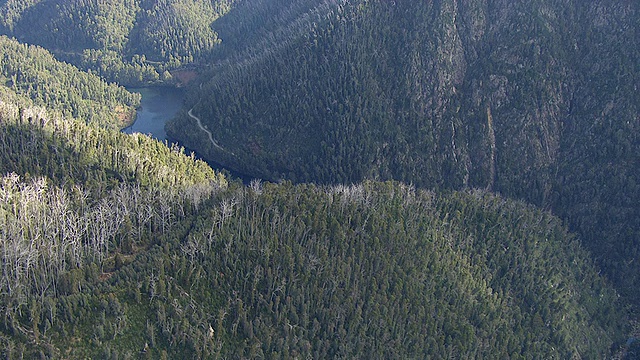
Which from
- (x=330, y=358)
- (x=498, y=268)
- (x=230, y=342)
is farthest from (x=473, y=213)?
(x=230, y=342)

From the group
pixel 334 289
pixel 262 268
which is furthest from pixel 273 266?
pixel 334 289

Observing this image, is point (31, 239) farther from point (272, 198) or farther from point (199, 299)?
point (272, 198)

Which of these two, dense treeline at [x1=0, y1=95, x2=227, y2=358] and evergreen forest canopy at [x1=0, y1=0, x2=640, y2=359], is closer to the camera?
dense treeline at [x1=0, y1=95, x2=227, y2=358]

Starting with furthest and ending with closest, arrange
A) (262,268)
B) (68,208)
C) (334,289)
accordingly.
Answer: (68,208)
(334,289)
(262,268)

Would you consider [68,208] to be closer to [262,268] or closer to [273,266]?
[262,268]

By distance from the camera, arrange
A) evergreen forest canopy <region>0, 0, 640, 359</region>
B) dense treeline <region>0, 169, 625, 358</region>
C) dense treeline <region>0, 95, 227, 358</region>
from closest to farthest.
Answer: dense treeline <region>0, 95, 227, 358</region> < dense treeline <region>0, 169, 625, 358</region> < evergreen forest canopy <region>0, 0, 640, 359</region>

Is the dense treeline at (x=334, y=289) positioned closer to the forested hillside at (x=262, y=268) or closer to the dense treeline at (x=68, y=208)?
the forested hillside at (x=262, y=268)

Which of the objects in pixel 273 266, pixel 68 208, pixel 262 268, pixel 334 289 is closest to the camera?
pixel 262 268

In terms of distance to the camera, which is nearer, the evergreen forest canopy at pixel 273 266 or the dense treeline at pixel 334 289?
the dense treeline at pixel 334 289

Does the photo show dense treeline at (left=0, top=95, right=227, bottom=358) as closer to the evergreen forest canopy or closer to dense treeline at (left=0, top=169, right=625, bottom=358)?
the evergreen forest canopy

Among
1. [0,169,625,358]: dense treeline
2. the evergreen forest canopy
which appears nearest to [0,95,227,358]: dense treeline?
the evergreen forest canopy

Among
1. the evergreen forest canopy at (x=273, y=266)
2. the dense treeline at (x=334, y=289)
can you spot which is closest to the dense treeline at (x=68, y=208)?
the evergreen forest canopy at (x=273, y=266)

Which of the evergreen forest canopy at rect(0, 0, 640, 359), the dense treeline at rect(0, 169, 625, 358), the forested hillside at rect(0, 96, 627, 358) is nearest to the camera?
the dense treeline at rect(0, 169, 625, 358)
